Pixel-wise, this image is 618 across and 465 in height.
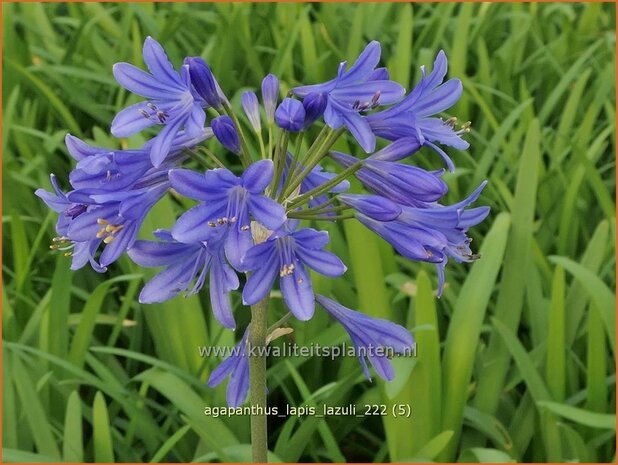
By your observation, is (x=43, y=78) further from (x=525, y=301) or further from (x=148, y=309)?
(x=525, y=301)

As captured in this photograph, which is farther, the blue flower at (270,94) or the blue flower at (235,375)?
the blue flower at (235,375)

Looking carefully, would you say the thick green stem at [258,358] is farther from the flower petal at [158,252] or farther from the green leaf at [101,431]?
the green leaf at [101,431]

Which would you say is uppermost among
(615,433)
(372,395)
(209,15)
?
(209,15)

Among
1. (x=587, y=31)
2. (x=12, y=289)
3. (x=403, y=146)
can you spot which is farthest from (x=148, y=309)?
(x=587, y=31)

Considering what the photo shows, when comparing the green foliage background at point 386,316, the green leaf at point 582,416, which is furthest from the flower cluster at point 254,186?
the green leaf at point 582,416

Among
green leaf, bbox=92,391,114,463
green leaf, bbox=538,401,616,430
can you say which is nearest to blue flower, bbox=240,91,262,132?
green leaf, bbox=92,391,114,463

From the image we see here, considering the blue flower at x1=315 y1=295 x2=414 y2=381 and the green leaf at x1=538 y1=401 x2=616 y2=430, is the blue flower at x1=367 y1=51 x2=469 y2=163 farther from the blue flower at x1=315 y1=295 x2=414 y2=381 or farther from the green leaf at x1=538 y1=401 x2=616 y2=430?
the green leaf at x1=538 y1=401 x2=616 y2=430

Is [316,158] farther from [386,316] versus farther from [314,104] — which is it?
[386,316]
